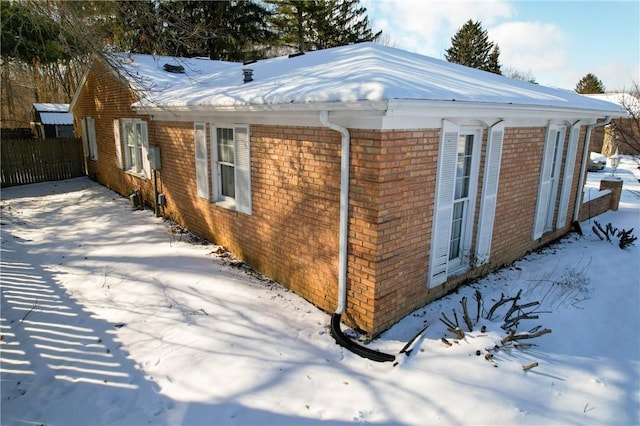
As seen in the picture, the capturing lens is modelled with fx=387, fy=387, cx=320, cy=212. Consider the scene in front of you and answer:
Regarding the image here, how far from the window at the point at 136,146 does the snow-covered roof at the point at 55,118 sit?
526 inches

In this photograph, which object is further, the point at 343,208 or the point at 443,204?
the point at 443,204

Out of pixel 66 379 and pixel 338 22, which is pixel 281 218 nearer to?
pixel 66 379

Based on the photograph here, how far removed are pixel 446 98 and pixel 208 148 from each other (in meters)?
4.92

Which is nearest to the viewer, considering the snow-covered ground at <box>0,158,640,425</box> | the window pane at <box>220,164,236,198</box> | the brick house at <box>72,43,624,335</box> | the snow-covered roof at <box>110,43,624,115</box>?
the snow-covered ground at <box>0,158,640,425</box>

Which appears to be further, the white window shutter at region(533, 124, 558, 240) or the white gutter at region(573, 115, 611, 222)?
the white gutter at region(573, 115, 611, 222)

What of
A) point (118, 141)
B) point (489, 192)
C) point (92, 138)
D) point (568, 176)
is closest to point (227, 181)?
point (489, 192)

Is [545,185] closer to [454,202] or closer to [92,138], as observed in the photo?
[454,202]

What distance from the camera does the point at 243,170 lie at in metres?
6.80

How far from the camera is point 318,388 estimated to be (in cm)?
394

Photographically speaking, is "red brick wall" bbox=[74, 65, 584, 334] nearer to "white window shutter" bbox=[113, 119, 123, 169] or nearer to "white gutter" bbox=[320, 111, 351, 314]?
"white gutter" bbox=[320, 111, 351, 314]

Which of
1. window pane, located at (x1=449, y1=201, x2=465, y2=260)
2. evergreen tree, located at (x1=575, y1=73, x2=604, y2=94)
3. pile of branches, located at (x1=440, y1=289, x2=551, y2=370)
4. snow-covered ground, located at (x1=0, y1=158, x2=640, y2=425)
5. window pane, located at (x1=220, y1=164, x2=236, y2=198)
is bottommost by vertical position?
snow-covered ground, located at (x1=0, y1=158, x2=640, y2=425)

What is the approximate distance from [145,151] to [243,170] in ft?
17.2

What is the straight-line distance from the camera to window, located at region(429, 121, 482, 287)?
5.35 meters

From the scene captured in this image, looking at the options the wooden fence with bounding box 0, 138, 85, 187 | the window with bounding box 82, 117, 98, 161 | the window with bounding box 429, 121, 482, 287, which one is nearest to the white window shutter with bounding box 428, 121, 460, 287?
the window with bounding box 429, 121, 482, 287
